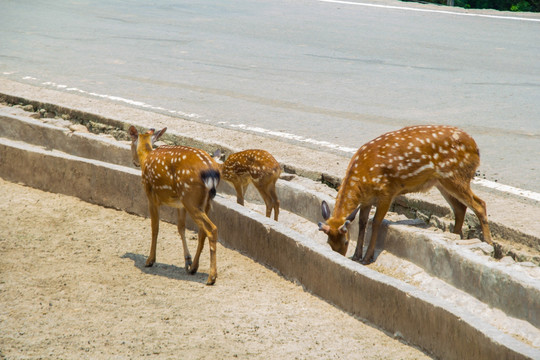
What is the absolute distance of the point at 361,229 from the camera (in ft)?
24.1

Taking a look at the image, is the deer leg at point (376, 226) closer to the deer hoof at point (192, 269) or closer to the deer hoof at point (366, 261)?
the deer hoof at point (366, 261)

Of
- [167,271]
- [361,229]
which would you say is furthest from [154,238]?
[361,229]

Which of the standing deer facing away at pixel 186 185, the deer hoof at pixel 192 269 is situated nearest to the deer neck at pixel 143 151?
the standing deer facing away at pixel 186 185

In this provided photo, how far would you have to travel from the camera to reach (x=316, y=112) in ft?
37.9

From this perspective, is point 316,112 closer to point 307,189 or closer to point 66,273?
point 307,189

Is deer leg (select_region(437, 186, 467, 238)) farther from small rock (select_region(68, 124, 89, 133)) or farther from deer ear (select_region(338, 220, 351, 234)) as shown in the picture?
small rock (select_region(68, 124, 89, 133))

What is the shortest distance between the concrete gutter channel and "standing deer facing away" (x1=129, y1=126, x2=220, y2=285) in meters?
0.62

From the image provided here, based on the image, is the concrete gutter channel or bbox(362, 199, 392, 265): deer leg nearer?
the concrete gutter channel

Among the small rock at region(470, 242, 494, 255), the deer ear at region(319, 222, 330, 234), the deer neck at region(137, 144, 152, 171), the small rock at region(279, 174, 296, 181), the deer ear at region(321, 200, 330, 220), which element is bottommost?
the small rock at region(279, 174, 296, 181)

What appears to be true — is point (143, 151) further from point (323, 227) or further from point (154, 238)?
point (323, 227)

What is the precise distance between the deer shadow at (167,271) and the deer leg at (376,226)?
149cm

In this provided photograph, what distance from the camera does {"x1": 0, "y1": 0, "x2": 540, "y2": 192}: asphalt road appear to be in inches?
427

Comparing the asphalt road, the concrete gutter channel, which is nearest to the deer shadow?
the concrete gutter channel

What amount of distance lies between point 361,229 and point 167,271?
1.86 meters
